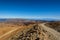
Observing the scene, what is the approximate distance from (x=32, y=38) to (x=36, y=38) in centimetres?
85

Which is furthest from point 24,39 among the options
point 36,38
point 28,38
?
point 36,38

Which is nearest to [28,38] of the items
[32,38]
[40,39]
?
[32,38]

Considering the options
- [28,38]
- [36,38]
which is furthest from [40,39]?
[28,38]

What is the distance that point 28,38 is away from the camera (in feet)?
65.7

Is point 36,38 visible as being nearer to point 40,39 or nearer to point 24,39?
point 40,39

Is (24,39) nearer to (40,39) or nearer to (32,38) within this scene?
(32,38)

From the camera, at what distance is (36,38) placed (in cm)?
1942

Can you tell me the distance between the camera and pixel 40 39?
61.8 feet

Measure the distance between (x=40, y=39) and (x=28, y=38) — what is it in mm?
2386

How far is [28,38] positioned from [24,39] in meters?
0.75

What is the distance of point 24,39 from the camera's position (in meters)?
19.9

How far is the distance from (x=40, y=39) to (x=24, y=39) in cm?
302

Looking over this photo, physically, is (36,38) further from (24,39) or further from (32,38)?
(24,39)

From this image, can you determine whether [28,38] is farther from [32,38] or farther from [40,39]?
[40,39]
